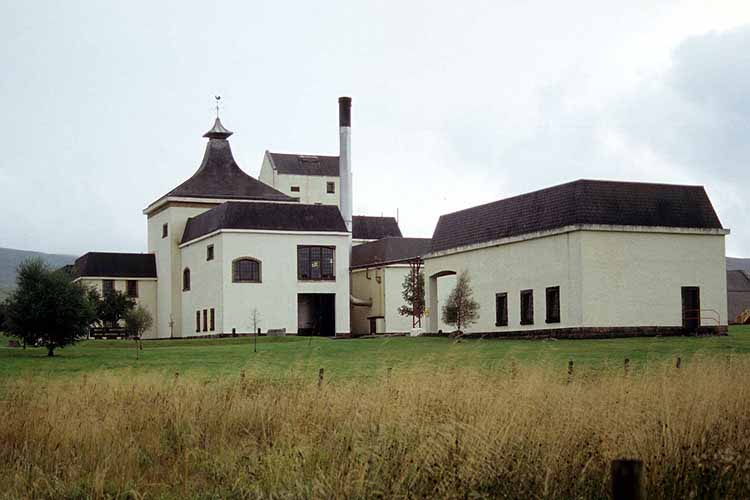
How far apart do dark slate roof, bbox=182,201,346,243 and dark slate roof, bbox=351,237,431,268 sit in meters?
5.65

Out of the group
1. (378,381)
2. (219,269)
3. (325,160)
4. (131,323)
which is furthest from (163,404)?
(325,160)

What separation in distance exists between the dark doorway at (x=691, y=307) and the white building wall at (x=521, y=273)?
4795mm

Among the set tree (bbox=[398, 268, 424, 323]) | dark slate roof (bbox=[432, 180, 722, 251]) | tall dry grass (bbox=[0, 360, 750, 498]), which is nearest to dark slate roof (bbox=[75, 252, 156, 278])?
tree (bbox=[398, 268, 424, 323])

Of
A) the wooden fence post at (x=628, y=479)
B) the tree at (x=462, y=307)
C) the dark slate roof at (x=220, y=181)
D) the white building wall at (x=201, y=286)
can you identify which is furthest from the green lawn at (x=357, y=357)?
the dark slate roof at (x=220, y=181)

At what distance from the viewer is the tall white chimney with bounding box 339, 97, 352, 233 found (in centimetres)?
7431

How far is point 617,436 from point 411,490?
134 inches

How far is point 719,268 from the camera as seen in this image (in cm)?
4491

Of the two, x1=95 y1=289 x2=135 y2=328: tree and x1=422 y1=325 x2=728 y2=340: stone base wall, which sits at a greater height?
x1=95 y1=289 x2=135 y2=328: tree

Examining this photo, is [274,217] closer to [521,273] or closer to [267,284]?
[267,284]

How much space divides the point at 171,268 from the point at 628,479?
2481 inches

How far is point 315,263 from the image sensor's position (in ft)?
205

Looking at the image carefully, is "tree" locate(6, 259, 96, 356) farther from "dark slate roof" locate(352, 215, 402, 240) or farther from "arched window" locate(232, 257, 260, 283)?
"dark slate roof" locate(352, 215, 402, 240)

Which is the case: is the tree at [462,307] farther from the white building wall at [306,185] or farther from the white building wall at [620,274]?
the white building wall at [306,185]

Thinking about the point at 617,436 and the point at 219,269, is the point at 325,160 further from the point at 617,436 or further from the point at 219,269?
the point at 617,436
